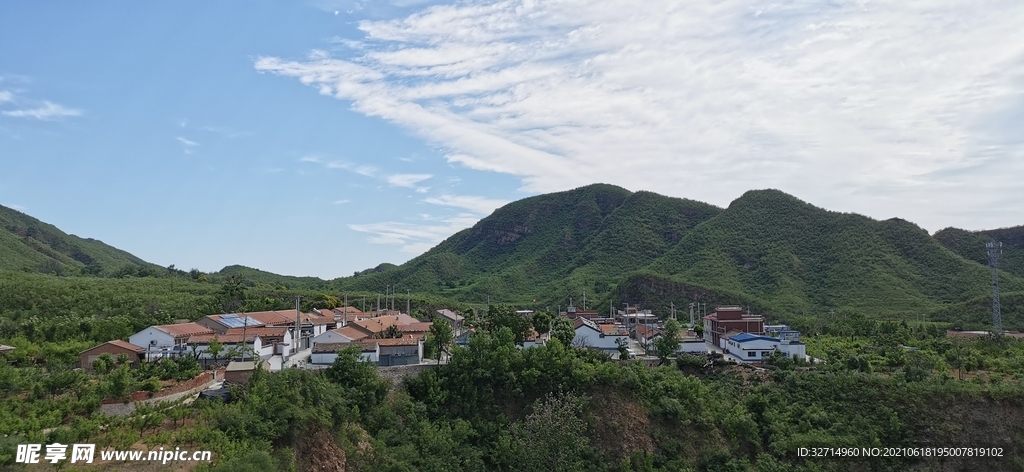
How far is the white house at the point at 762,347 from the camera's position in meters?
42.0

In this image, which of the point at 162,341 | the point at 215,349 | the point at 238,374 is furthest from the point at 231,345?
the point at 238,374

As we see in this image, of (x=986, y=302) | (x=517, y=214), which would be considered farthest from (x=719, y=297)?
(x=517, y=214)

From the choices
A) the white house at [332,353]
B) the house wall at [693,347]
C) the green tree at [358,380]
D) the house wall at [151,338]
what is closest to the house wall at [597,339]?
the house wall at [693,347]

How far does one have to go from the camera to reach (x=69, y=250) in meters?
104

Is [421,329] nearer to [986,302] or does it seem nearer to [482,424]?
[482,424]

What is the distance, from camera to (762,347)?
1657 inches

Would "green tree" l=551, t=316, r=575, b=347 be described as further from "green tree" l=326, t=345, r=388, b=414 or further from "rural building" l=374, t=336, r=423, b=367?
"green tree" l=326, t=345, r=388, b=414

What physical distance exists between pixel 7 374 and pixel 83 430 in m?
7.57

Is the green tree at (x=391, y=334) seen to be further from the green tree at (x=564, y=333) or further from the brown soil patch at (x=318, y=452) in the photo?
the brown soil patch at (x=318, y=452)

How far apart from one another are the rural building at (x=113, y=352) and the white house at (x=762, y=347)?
37369 mm

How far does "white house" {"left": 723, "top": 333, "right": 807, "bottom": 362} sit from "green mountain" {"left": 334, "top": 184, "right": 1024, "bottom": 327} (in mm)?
30311

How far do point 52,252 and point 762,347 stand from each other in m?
98.4

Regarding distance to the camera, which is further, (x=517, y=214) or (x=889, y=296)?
(x=517, y=214)

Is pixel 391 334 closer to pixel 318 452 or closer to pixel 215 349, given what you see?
pixel 215 349
